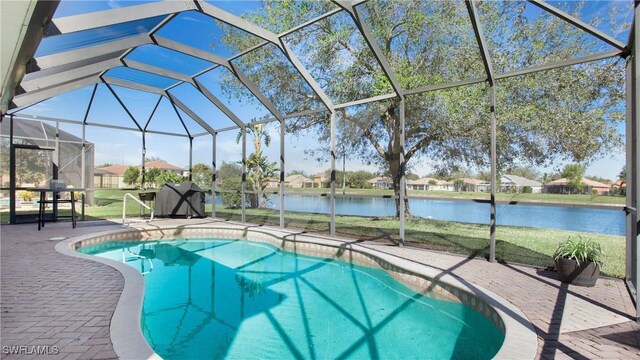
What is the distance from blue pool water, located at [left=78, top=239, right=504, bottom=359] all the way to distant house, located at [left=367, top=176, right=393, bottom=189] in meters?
4.55

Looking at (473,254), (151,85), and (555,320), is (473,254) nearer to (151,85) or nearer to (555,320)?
(555,320)

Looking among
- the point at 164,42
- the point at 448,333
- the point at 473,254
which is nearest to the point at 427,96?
the point at 473,254

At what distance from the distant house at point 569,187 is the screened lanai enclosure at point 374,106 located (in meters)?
0.07

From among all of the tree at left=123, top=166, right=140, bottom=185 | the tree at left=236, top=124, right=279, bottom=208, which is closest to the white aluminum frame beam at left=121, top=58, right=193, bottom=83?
the tree at left=236, top=124, right=279, bottom=208

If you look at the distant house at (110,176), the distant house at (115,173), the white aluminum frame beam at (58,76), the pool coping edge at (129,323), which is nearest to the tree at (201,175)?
the distant house at (115,173)

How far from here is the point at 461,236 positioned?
325 inches

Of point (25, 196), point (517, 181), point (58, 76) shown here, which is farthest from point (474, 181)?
point (25, 196)

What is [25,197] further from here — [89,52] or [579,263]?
[579,263]

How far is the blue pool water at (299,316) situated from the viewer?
124 inches

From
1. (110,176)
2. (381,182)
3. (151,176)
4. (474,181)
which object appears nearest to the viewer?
(474,181)

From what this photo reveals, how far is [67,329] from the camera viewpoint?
8.50ft

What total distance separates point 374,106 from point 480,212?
4.30 metres

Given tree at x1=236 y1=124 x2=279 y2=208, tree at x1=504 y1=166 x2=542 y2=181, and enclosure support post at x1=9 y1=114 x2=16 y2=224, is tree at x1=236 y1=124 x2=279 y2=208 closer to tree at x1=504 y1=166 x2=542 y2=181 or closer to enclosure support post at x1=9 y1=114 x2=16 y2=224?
enclosure support post at x1=9 y1=114 x2=16 y2=224

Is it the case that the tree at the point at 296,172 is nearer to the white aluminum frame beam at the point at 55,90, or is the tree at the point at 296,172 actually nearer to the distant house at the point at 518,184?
the white aluminum frame beam at the point at 55,90
